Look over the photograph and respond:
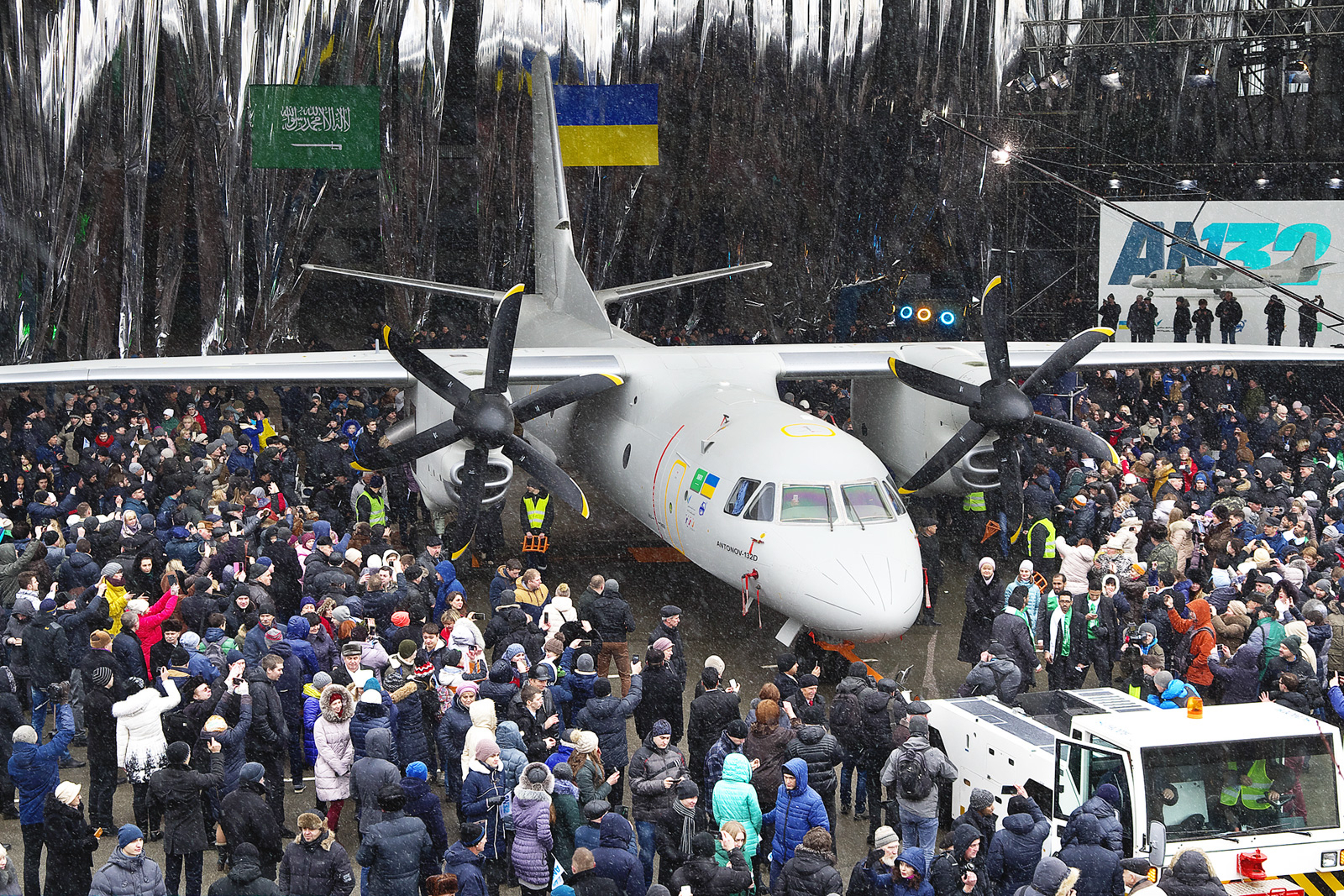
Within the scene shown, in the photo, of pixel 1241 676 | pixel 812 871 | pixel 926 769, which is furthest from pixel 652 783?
pixel 1241 676

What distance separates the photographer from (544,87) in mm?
26188

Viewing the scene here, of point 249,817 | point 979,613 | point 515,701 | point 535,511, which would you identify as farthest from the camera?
point 535,511

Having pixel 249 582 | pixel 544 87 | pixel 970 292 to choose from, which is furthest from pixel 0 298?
pixel 970 292

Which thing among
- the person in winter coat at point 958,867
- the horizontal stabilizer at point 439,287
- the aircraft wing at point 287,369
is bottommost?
the person in winter coat at point 958,867

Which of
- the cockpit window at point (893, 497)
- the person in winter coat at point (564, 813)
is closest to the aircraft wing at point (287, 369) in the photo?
the cockpit window at point (893, 497)

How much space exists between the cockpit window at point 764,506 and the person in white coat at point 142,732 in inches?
286

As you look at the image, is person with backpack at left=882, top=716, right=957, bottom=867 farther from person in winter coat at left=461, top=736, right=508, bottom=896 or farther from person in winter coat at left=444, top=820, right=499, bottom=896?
person in winter coat at left=444, top=820, right=499, bottom=896

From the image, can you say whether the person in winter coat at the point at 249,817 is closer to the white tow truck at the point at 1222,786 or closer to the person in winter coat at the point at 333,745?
the person in winter coat at the point at 333,745

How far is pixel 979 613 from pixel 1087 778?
5.50 metres

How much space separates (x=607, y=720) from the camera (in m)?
11.4

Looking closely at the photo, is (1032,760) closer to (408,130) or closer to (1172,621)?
(1172,621)

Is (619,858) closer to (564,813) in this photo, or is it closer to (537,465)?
(564,813)

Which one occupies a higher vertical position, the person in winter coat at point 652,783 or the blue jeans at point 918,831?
the person in winter coat at point 652,783

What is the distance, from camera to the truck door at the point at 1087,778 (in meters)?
9.48
